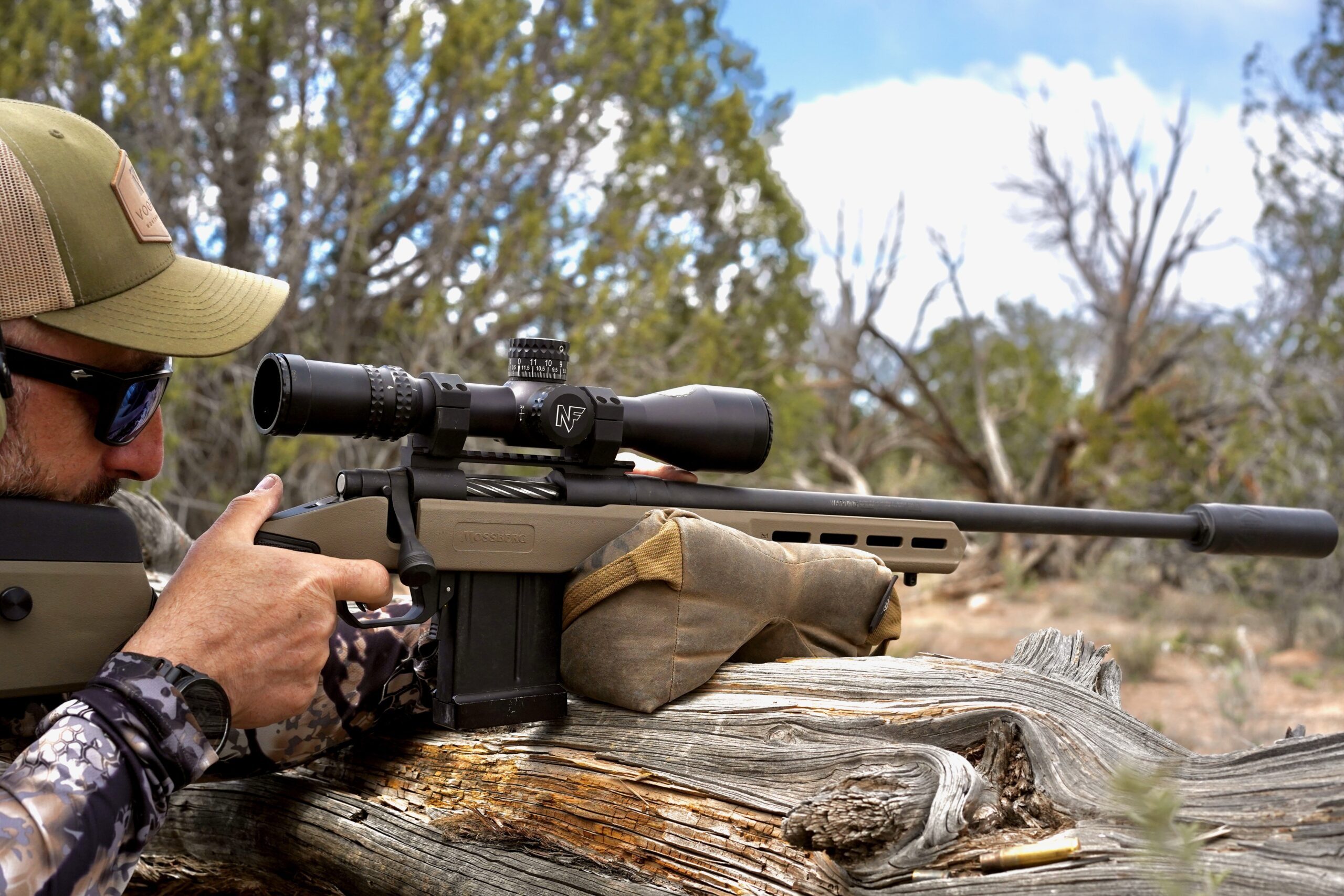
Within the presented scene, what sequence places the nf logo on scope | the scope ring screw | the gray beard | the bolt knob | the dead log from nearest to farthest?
the dead log
the scope ring screw
the gray beard
the nf logo on scope
the bolt knob

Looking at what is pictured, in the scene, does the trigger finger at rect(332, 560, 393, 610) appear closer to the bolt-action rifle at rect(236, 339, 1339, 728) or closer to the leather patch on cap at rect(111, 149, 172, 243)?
the bolt-action rifle at rect(236, 339, 1339, 728)

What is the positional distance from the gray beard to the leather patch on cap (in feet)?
1.40

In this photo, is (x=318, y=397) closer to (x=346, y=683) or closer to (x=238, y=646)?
(x=238, y=646)

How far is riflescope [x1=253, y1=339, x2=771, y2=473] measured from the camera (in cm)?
234

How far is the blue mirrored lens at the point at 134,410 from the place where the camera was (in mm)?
2256

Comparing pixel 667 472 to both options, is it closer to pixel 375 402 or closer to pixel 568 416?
pixel 568 416

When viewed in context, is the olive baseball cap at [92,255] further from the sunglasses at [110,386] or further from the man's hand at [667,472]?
the man's hand at [667,472]

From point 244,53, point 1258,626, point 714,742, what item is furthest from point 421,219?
point 1258,626

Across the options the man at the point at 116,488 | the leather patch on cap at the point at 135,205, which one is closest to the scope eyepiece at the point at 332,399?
the man at the point at 116,488

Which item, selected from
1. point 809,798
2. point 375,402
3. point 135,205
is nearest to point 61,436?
point 135,205

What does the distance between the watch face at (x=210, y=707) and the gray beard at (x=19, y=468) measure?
461 millimetres

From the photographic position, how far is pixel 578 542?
2602 mm

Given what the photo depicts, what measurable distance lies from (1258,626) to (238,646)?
41.1 ft

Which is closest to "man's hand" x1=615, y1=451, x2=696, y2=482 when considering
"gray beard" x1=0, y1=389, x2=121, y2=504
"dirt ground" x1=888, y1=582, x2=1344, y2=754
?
"gray beard" x1=0, y1=389, x2=121, y2=504
